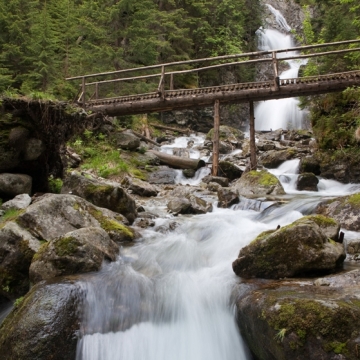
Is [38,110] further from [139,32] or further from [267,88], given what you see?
[139,32]

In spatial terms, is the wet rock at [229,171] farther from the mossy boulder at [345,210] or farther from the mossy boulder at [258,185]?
the mossy boulder at [345,210]

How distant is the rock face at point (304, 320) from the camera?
2779mm

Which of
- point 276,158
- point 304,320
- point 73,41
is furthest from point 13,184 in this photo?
point 73,41

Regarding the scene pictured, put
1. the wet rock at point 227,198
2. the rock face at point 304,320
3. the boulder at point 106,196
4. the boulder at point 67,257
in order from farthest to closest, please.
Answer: the wet rock at point 227,198 < the boulder at point 106,196 < the boulder at point 67,257 < the rock face at point 304,320

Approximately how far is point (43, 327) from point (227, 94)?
10.7m

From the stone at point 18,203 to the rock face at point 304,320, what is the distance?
4.48 m

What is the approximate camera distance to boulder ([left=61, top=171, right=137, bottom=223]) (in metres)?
7.19

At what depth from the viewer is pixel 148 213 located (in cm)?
784

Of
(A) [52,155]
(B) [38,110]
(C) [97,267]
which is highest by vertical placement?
(B) [38,110]

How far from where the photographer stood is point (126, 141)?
1528cm

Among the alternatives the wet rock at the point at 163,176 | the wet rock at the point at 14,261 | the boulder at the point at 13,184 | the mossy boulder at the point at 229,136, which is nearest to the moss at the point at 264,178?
the wet rock at the point at 163,176

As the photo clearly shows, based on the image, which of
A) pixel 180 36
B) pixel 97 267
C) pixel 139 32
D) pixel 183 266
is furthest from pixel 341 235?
pixel 180 36

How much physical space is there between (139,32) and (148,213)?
12867 millimetres

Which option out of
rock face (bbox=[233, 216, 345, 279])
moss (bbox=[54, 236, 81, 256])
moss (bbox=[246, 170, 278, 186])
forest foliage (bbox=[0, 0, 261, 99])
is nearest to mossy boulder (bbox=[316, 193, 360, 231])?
rock face (bbox=[233, 216, 345, 279])
